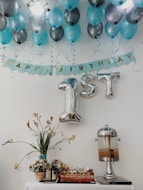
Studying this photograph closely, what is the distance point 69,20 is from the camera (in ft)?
5.99

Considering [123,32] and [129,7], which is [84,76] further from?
[129,7]

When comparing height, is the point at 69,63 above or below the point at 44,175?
above

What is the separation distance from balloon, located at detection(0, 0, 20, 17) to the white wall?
499mm

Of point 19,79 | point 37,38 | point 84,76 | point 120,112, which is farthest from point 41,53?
point 120,112

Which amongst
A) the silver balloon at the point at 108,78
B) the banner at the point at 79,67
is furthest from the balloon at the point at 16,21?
the silver balloon at the point at 108,78

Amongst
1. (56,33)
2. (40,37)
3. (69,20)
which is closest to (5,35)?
(40,37)

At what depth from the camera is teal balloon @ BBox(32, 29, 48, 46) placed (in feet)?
6.45

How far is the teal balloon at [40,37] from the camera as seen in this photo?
1966 mm

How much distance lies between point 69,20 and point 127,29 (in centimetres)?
51

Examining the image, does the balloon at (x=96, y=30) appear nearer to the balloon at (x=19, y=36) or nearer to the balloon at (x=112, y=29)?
the balloon at (x=112, y=29)

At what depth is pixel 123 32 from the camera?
1929 millimetres

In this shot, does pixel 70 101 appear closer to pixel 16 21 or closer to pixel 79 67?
pixel 79 67

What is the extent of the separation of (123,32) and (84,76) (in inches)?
20.2

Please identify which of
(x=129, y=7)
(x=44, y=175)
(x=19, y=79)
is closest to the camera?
(x=44, y=175)
